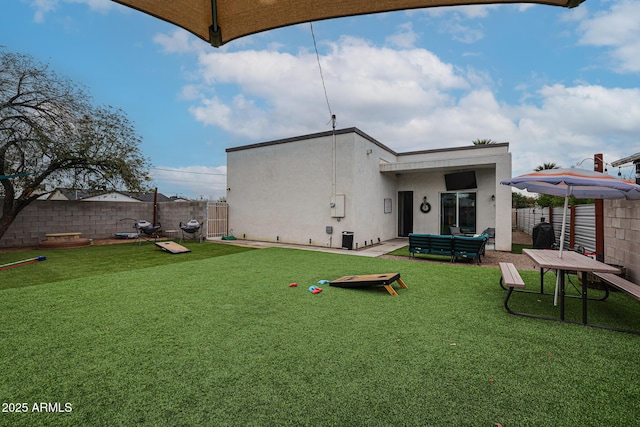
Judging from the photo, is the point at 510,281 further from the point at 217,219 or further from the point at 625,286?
the point at 217,219

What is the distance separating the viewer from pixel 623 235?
15.2ft

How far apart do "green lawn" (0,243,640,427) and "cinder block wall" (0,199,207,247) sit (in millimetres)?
8024

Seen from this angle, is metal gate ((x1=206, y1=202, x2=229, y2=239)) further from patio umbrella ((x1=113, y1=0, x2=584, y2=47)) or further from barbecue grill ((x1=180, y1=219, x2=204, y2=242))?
patio umbrella ((x1=113, y1=0, x2=584, y2=47))

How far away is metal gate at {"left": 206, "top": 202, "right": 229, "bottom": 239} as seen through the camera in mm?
13023

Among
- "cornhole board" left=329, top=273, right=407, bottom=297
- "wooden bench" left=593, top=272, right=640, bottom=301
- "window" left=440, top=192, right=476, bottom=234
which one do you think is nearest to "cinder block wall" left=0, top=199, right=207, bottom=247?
"cornhole board" left=329, top=273, right=407, bottom=297

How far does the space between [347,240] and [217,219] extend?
22.6 feet

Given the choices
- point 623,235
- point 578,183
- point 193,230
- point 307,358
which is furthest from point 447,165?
point 193,230

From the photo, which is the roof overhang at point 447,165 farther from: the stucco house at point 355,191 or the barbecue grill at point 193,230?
the barbecue grill at point 193,230

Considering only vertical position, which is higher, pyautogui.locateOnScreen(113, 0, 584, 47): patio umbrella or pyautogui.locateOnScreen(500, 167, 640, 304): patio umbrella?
pyautogui.locateOnScreen(113, 0, 584, 47): patio umbrella

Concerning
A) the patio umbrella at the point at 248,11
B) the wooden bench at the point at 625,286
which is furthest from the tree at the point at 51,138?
the wooden bench at the point at 625,286

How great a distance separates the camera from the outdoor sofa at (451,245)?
7336mm

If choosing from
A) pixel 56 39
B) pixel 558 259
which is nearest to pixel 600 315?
pixel 558 259

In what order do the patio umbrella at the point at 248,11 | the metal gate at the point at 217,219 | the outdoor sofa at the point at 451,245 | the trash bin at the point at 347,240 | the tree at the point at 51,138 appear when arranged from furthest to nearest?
the metal gate at the point at 217,219 < the trash bin at the point at 347,240 < the tree at the point at 51,138 < the outdoor sofa at the point at 451,245 < the patio umbrella at the point at 248,11

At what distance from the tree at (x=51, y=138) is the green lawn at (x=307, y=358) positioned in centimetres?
717
